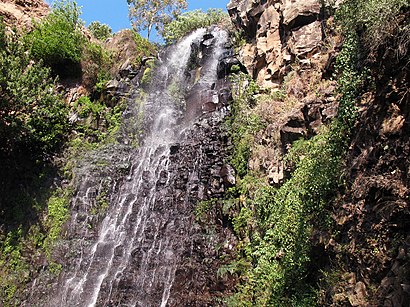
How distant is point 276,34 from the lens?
1454 centimetres

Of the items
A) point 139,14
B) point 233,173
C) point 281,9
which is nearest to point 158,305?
point 233,173

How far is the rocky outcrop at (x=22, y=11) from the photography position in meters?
20.4

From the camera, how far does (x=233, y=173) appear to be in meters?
11.8

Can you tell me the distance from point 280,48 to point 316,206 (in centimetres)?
793

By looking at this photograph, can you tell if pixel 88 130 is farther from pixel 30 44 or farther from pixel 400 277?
pixel 400 277

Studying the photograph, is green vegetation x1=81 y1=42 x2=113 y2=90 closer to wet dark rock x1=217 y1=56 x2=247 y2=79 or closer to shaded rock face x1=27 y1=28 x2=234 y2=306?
shaded rock face x1=27 y1=28 x2=234 y2=306

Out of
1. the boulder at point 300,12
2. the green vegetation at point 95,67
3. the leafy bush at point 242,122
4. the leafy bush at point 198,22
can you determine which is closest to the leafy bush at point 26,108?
the green vegetation at point 95,67

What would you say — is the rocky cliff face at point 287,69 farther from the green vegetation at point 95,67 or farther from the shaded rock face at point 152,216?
the green vegetation at point 95,67

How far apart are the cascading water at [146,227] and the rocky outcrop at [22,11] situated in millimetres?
9664

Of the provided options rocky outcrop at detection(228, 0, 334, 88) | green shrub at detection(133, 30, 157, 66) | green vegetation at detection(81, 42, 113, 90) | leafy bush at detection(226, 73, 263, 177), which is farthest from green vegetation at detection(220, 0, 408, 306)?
green shrub at detection(133, 30, 157, 66)

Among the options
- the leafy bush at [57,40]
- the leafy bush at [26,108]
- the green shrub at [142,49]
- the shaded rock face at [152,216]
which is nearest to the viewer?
the shaded rock face at [152,216]

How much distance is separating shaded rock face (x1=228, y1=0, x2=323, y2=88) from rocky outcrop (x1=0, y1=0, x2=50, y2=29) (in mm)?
11118

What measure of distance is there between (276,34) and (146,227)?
8.17 metres

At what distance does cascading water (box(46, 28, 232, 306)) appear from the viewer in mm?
10742
